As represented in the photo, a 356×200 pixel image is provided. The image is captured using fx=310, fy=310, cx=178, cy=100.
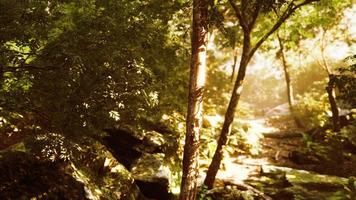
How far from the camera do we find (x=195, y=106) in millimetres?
7879

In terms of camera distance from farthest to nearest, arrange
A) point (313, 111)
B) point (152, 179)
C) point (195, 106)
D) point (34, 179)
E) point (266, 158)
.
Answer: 1. point (313, 111)
2. point (266, 158)
3. point (152, 179)
4. point (195, 106)
5. point (34, 179)

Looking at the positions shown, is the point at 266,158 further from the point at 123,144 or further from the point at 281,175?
the point at 123,144

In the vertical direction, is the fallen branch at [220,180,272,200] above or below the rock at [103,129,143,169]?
below

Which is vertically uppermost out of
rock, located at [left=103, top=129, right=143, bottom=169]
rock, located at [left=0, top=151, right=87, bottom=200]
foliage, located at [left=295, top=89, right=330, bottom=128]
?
foliage, located at [left=295, top=89, right=330, bottom=128]

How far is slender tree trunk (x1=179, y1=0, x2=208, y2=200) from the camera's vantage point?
7620 mm

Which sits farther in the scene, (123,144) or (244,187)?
(123,144)

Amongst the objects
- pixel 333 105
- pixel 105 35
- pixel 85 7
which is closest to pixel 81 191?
pixel 105 35

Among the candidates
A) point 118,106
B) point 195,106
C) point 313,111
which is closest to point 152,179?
point 195,106

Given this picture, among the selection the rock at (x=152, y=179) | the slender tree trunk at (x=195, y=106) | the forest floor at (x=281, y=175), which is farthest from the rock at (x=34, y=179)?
the forest floor at (x=281, y=175)

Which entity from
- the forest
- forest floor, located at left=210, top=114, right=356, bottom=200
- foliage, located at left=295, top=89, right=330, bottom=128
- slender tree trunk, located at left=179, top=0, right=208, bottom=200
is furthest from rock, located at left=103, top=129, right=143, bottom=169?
foliage, located at left=295, top=89, right=330, bottom=128

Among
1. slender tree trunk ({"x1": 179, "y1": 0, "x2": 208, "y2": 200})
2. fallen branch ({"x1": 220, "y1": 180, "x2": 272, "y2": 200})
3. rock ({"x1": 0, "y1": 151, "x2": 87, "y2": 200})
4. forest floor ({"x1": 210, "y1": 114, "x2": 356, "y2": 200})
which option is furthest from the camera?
forest floor ({"x1": 210, "y1": 114, "x2": 356, "y2": 200})

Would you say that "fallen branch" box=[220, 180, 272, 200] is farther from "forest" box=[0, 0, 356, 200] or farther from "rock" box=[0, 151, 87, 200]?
"rock" box=[0, 151, 87, 200]

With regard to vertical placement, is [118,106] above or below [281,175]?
above

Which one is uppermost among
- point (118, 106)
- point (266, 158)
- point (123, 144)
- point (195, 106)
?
point (195, 106)
